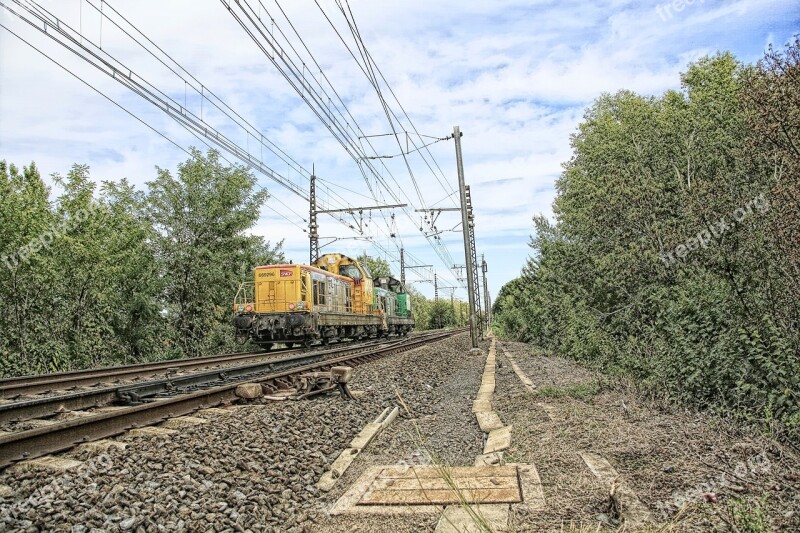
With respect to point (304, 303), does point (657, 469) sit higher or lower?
lower

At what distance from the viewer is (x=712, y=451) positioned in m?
4.15

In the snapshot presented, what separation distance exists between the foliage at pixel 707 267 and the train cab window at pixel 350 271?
36.4ft

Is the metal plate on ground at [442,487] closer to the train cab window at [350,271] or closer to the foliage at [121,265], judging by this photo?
the foliage at [121,265]

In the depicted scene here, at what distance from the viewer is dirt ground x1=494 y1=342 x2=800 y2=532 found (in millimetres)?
2967

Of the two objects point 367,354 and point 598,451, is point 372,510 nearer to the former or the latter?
point 598,451

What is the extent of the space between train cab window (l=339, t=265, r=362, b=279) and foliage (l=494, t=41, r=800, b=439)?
11100 mm

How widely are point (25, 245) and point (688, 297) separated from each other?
13.9 m

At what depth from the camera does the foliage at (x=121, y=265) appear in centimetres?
1266

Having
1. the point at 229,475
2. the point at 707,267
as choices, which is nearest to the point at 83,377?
the point at 229,475

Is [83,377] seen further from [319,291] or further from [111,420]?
[319,291]

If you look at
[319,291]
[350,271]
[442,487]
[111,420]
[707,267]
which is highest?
[350,271]

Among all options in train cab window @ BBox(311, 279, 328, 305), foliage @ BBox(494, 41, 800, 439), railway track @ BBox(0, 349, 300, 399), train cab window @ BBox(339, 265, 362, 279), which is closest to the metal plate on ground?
foliage @ BBox(494, 41, 800, 439)

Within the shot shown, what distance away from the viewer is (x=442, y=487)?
390 cm

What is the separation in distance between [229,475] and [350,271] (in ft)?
68.8
